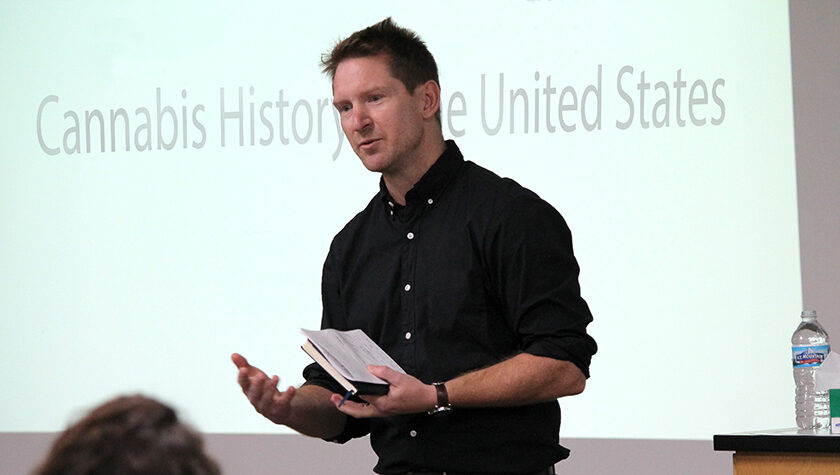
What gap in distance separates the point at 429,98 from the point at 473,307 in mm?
→ 439

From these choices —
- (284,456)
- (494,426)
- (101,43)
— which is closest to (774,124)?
(494,426)

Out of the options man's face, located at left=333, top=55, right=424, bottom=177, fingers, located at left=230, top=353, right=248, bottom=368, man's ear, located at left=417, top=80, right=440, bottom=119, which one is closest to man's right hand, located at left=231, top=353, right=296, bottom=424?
fingers, located at left=230, top=353, right=248, bottom=368

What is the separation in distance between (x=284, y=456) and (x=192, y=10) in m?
1.70

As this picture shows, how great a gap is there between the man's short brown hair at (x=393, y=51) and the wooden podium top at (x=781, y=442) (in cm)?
94

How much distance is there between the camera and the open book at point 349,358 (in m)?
1.81

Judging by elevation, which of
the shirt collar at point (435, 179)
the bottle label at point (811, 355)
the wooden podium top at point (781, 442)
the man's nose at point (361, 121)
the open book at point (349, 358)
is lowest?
the wooden podium top at point (781, 442)

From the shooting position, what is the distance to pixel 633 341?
3400mm

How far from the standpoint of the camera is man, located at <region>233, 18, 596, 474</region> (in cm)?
188

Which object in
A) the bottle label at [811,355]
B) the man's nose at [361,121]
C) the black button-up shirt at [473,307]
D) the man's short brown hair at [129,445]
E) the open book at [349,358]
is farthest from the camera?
the bottle label at [811,355]

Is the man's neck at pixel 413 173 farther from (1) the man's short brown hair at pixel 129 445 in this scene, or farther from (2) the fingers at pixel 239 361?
(1) the man's short brown hair at pixel 129 445

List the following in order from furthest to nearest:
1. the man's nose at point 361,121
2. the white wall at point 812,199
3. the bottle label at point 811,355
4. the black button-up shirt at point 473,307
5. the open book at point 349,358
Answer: the white wall at point 812,199 → the bottle label at point 811,355 → the man's nose at point 361,121 → the black button-up shirt at point 473,307 → the open book at point 349,358

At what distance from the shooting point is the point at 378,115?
2031 millimetres

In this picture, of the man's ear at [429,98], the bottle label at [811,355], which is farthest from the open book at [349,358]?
the bottle label at [811,355]

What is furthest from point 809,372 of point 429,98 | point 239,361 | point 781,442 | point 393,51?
point 239,361
